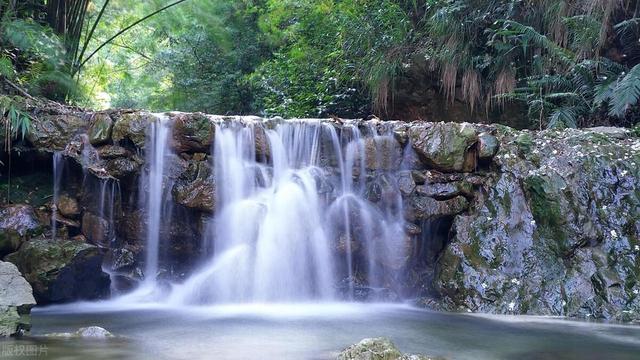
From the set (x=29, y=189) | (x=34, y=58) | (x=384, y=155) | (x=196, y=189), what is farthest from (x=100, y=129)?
(x=384, y=155)

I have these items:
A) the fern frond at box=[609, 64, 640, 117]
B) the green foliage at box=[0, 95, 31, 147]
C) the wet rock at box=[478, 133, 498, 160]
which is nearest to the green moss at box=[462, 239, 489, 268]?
the wet rock at box=[478, 133, 498, 160]

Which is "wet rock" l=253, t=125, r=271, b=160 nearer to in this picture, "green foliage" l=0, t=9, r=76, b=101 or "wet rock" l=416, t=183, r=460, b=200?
"wet rock" l=416, t=183, r=460, b=200

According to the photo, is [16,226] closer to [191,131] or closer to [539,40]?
[191,131]

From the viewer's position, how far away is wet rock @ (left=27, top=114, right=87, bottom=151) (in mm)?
7879

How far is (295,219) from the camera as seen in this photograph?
320 inches

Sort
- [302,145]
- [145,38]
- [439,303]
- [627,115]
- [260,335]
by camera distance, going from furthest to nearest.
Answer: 1. [145,38]
2. [627,115]
3. [302,145]
4. [439,303]
5. [260,335]

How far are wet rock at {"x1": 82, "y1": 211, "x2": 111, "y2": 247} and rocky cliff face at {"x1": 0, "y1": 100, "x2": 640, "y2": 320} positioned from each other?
1cm

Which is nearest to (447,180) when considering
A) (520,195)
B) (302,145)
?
(520,195)

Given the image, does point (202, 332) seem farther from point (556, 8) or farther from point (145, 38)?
point (145, 38)

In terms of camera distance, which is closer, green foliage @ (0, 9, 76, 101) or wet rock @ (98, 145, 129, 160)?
wet rock @ (98, 145, 129, 160)

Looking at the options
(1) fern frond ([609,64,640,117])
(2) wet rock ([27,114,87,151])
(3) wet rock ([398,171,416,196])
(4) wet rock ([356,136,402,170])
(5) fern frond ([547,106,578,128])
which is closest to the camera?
(2) wet rock ([27,114,87,151])

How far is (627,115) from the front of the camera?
970 centimetres

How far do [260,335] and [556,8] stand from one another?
26.1 ft

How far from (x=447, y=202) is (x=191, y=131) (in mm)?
3722
